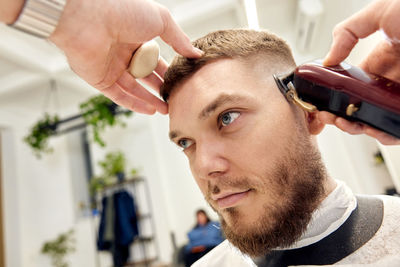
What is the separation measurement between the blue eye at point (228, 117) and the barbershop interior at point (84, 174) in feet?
9.51

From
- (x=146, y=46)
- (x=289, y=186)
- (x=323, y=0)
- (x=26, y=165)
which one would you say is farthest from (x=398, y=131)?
(x=26, y=165)

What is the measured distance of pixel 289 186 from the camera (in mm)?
989

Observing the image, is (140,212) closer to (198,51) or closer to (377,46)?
(198,51)

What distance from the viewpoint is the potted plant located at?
5102 mm

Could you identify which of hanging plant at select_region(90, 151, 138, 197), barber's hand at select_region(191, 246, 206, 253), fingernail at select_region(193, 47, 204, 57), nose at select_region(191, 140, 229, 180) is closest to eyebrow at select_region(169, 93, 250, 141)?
nose at select_region(191, 140, 229, 180)

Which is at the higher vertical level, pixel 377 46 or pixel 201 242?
pixel 377 46

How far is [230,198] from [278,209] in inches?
6.2

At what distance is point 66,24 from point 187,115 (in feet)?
1.64

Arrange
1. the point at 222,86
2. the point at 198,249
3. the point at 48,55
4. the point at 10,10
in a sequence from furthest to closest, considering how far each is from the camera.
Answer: the point at 48,55
the point at 198,249
the point at 222,86
the point at 10,10

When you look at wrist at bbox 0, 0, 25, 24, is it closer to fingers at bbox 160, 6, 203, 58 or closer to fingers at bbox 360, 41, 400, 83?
fingers at bbox 160, 6, 203, 58

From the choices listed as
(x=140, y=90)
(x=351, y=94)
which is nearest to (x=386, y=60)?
(x=351, y=94)

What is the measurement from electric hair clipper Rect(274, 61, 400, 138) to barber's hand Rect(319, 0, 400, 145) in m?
0.06

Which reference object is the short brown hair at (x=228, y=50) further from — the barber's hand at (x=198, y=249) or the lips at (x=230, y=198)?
the barber's hand at (x=198, y=249)

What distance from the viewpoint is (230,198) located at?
0.99 metres
